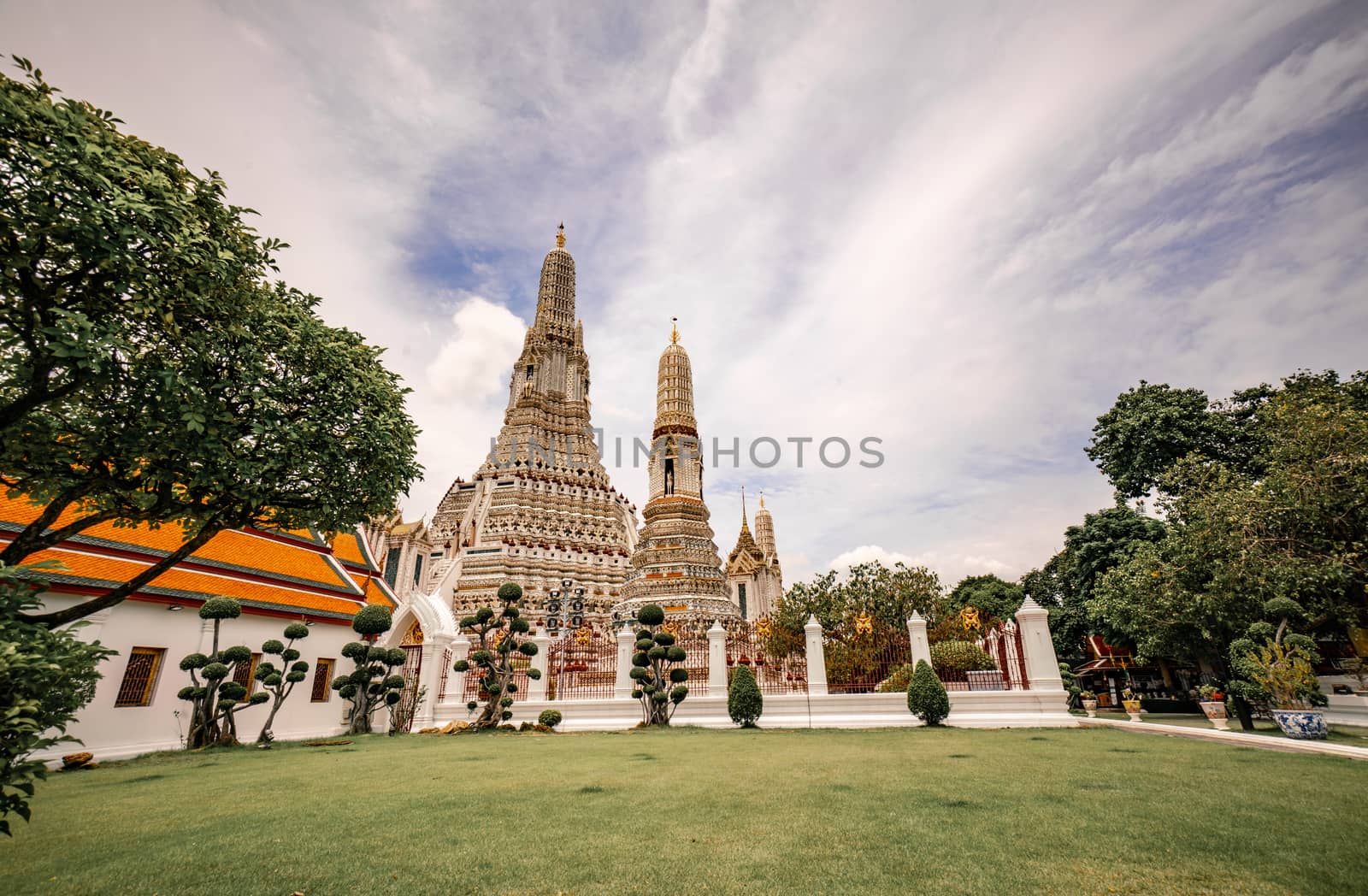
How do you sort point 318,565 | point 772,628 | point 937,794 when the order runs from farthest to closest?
point 772,628 → point 318,565 → point 937,794

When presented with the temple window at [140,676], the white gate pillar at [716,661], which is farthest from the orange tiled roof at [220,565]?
the white gate pillar at [716,661]

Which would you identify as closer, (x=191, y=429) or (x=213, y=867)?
(x=213, y=867)

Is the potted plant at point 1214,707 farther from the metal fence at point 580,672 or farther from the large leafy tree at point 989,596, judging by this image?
the large leafy tree at point 989,596

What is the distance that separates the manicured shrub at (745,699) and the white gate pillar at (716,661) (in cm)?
118

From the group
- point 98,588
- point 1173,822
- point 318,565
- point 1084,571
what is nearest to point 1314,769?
point 1173,822

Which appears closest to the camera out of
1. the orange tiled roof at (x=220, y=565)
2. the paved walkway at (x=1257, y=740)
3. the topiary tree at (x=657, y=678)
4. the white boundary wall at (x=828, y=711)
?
the paved walkway at (x=1257, y=740)

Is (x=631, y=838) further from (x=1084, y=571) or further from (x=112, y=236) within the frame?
(x=1084, y=571)

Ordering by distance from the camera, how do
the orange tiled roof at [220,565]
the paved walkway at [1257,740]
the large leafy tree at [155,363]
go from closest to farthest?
the large leafy tree at [155,363] < the paved walkway at [1257,740] < the orange tiled roof at [220,565]

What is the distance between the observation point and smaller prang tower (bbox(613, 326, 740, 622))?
3346 centimetres

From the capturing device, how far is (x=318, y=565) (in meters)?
17.9

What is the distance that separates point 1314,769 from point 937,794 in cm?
542

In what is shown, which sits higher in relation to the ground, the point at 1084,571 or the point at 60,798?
the point at 1084,571

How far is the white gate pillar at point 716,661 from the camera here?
16828mm

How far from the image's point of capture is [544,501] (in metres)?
44.7
